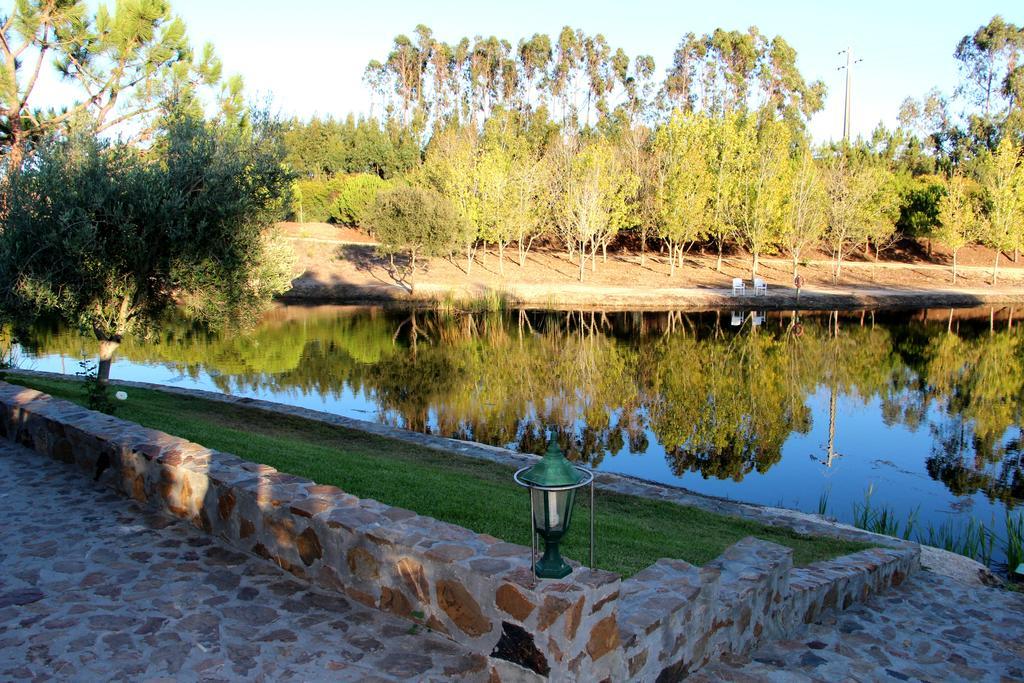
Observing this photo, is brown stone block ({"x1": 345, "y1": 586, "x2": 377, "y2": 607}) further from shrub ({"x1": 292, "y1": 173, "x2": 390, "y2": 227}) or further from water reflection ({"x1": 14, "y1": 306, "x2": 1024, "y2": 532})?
shrub ({"x1": 292, "y1": 173, "x2": 390, "y2": 227})

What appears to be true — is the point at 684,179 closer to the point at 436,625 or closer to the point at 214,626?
the point at 436,625

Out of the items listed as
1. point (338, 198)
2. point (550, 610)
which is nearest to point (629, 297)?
point (338, 198)

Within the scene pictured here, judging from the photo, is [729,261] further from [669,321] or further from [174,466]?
[174,466]

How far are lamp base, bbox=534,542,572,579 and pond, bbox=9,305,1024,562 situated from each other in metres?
9.91

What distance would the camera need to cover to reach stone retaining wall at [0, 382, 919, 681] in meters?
4.05

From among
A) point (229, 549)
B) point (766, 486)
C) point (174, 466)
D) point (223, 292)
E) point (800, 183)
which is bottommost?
point (766, 486)

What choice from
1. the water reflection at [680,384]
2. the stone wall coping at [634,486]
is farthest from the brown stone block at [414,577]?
the water reflection at [680,384]

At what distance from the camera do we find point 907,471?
15547mm

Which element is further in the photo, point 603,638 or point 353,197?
point 353,197

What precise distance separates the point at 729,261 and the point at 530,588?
5405cm

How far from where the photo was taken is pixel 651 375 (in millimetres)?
24016

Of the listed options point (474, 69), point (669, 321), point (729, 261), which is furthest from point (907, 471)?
point (474, 69)

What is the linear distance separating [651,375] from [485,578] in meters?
20.2

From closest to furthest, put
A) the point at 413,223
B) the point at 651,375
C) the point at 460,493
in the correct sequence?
the point at 460,493
the point at 651,375
the point at 413,223
